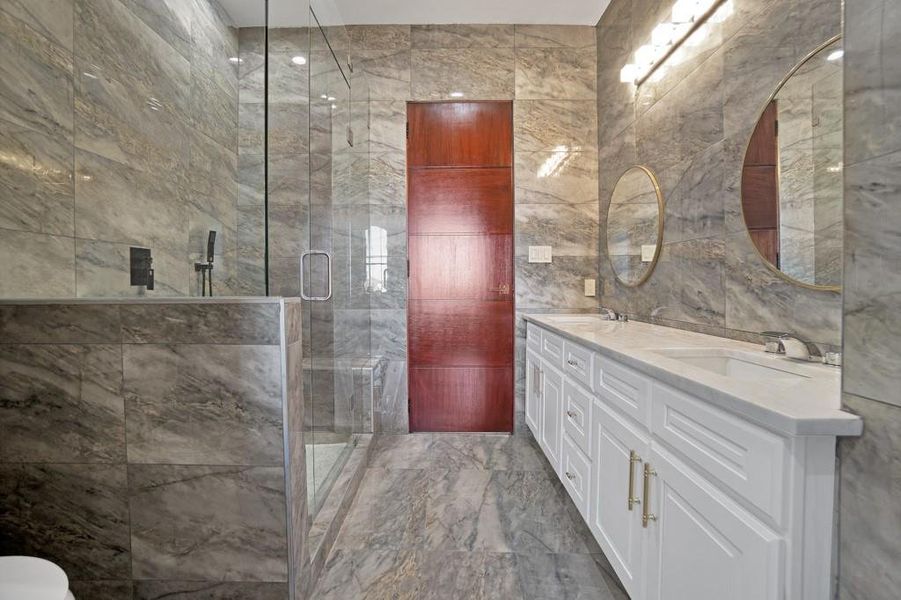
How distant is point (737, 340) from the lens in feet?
5.09

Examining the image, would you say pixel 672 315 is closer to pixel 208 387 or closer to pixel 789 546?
pixel 789 546

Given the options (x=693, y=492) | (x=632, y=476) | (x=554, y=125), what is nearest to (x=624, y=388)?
(x=632, y=476)

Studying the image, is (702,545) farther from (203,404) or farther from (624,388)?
(203,404)

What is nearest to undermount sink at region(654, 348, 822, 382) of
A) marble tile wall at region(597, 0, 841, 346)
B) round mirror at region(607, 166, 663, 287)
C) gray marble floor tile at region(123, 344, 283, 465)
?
marble tile wall at region(597, 0, 841, 346)

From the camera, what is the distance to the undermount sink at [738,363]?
115 cm

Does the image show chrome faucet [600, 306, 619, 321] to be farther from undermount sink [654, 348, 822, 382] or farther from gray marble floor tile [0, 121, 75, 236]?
gray marble floor tile [0, 121, 75, 236]

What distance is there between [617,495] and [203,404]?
1.30m

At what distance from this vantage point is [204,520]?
1.21 m

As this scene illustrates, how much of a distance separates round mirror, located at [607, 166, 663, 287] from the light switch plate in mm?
384

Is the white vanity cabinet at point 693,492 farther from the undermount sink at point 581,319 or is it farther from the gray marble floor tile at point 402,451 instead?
the gray marble floor tile at point 402,451

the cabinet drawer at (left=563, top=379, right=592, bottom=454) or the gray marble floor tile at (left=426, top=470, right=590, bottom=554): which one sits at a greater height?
the cabinet drawer at (left=563, top=379, right=592, bottom=454)

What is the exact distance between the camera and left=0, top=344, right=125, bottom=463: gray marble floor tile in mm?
1185

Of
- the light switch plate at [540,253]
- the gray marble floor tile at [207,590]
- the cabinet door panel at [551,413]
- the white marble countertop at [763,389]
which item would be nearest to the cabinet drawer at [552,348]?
the cabinet door panel at [551,413]

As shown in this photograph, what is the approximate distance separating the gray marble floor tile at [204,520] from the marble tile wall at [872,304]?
1.30 meters
